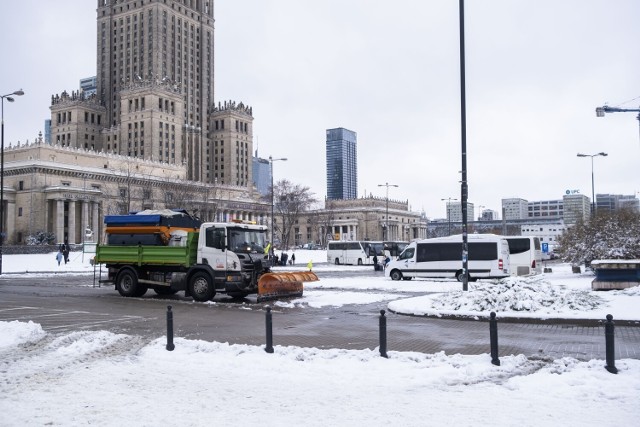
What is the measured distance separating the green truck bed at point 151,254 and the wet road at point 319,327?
1630 millimetres

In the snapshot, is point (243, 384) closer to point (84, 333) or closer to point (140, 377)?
point (140, 377)

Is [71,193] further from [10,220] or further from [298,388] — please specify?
[298,388]

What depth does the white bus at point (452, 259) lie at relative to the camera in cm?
3042

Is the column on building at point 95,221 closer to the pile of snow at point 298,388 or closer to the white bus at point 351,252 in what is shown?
the white bus at point 351,252

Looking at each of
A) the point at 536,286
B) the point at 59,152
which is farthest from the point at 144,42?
the point at 536,286

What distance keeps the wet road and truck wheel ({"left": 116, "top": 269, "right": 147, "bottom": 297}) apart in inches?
68.7

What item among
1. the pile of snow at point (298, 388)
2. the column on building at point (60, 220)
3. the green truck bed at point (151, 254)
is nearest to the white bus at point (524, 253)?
the green truck bed at point (151, 254)

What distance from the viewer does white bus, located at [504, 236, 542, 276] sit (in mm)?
35312

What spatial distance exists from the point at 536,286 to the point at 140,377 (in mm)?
12362

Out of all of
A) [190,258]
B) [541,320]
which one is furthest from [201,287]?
[541,320]

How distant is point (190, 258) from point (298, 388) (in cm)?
1406

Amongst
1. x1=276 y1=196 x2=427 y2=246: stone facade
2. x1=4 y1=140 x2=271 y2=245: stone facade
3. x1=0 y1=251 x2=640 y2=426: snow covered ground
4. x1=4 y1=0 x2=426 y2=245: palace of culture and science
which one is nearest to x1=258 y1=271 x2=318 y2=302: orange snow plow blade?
x1=0 y1=251 x2=640 y2=426: snow covered ground

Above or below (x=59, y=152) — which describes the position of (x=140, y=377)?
below

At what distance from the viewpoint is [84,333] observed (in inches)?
506
